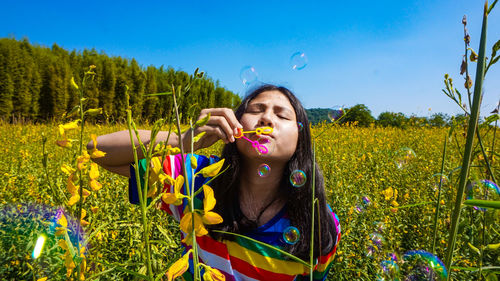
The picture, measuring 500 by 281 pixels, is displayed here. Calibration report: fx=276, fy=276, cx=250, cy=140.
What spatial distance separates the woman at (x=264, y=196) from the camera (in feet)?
3.49

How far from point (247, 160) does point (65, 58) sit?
1185cm

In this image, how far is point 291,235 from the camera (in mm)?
1113

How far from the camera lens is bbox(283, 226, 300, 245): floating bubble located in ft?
3.61

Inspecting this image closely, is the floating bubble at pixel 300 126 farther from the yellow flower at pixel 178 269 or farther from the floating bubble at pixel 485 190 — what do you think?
the yellow flower at pixel 178 269

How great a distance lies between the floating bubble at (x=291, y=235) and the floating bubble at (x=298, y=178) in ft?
0.60

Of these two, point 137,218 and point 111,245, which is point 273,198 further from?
point 111,245

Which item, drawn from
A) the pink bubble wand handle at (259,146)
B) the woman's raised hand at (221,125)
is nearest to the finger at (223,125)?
the woman's raised hand at (221,125)

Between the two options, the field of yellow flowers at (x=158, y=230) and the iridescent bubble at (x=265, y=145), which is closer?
the iridescent bubble at (x=265, y=145)

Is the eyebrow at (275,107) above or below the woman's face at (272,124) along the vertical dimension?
above

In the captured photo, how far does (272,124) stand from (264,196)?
0.41 m

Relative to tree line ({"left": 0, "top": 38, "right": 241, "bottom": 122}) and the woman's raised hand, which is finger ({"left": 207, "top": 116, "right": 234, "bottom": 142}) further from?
tree line ({"left": 0, "top": 38, "right": 241, "bottom": 122})

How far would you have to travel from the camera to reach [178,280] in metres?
1.46

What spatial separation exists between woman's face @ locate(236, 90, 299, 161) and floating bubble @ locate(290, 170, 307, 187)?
10 centimetres

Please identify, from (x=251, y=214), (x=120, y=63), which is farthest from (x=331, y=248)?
(x=120, y=63)
